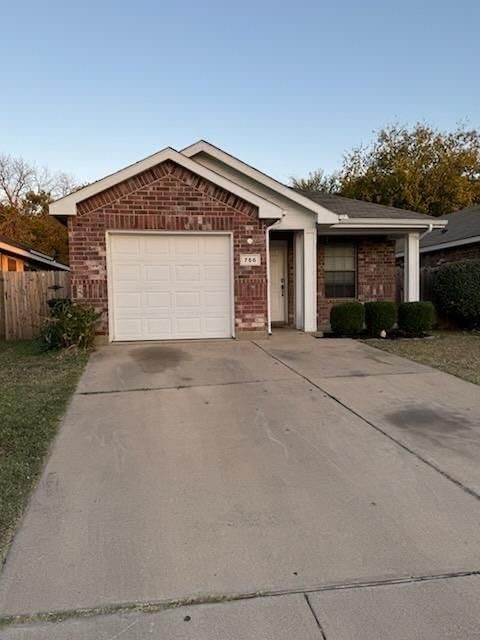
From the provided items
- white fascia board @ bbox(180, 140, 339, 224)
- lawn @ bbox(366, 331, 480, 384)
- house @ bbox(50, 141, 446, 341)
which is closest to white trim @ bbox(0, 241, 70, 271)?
house @ bbox(50, 141, 446, 341)

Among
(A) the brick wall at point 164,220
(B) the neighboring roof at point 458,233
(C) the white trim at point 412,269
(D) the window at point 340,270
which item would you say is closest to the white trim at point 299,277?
(A) the brick wall at point 164,220

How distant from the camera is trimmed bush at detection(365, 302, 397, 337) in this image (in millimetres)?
11547

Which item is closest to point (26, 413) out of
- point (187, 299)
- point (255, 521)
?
point (255, 521)

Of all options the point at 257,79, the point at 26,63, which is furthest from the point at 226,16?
the point at 26,63

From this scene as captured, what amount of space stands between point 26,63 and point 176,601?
14.0 meters

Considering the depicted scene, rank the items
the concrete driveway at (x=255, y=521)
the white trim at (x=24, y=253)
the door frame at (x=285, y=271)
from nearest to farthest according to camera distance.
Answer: the concrete driveway at (x=255, y=521) < the door frame at (x=285, y=271) < the white trim at (x=24, y=253)

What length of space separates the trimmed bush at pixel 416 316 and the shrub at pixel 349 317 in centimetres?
113

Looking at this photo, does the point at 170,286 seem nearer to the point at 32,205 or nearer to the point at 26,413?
the point at 26,413

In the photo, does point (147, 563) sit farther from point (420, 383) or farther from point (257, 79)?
point (257, 79)

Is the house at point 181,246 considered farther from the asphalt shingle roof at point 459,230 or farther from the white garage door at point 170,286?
the asphalt shingle roof at point 459,230

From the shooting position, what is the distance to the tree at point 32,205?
32.8m

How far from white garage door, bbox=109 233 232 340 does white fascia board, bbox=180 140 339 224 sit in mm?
2193

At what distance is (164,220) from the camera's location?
1015cm

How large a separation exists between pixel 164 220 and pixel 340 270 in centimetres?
589
